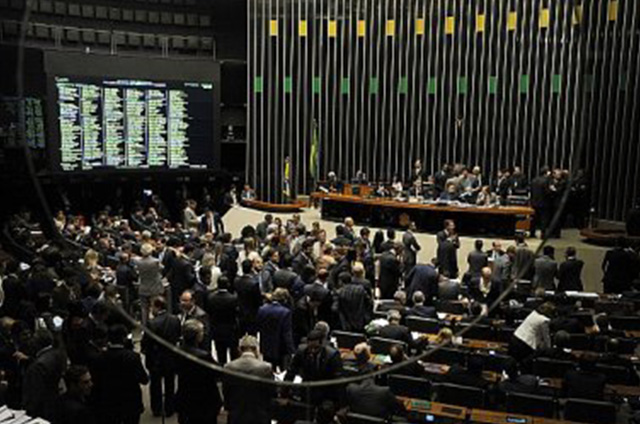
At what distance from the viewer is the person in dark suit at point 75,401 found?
13.6 feet

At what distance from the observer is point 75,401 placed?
421 cm

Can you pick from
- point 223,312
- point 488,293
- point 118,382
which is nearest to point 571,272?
point 223,312

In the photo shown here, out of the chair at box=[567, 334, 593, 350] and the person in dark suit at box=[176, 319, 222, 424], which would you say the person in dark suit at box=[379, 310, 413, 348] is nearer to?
the person in dark suit at box=[176, 319, 222, 424]

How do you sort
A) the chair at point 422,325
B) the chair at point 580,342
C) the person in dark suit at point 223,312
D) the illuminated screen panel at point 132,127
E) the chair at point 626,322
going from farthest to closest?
1. the chair at point 626,322
2. the chair at point 580,342
3. the person in dark suit at point 223,312
4. the chair at point 422,325
5. the illuminated screen panel at point 132,127

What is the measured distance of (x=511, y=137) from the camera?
1905mm

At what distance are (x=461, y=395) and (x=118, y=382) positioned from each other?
2327 mm

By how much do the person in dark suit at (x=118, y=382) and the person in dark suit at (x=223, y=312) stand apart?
3.68 feet

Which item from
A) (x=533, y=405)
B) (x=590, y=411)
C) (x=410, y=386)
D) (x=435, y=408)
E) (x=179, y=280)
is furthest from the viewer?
(x=179, y=280)

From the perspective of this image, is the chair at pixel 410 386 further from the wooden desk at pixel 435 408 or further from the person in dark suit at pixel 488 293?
the person in dark suit at pixel 488 293

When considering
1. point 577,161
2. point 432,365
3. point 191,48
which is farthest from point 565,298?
point 577,161

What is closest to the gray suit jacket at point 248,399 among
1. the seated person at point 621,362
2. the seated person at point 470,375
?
the seated person at point 470,375

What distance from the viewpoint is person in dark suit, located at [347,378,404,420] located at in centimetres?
426

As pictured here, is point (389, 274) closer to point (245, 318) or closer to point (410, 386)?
point (245, 318)

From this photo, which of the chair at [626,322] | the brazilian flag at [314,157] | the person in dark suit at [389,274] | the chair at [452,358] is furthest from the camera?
the person in dark suit at [389,274]
